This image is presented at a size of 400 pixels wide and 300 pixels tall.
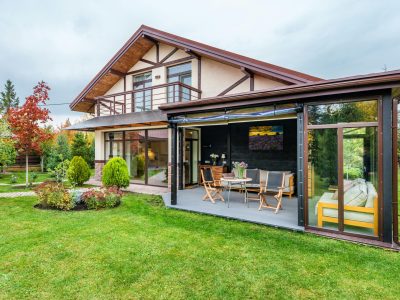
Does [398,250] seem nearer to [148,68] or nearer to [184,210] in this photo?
[184,210]

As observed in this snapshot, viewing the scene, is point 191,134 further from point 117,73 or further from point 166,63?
point 117,73

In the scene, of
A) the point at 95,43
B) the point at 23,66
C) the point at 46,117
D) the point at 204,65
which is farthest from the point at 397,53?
the point at 23,66

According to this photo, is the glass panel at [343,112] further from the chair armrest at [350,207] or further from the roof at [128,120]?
the roof at [128,120]

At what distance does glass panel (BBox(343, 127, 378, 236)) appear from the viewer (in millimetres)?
4031

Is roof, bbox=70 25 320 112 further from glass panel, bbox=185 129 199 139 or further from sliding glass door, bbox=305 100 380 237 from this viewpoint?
glass panel, bbox=185 129 199 139

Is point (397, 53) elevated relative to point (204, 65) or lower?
elevated

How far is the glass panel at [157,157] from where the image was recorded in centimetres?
993

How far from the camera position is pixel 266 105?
526 cm

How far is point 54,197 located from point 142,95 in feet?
20.6

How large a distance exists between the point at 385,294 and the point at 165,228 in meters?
3.61

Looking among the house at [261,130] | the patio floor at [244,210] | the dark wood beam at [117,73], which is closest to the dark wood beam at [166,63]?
the house at [261,130]

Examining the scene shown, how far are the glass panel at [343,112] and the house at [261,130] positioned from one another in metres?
0.02

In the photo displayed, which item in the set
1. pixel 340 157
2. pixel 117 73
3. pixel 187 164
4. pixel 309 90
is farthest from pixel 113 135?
pixel 340 157

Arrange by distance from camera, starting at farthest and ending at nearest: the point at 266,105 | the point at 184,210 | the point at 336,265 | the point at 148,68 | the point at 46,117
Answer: the point at 148,68 < the point at 46,117 < the point at 184,210 < the point at 266,105 < the point at 336,265
